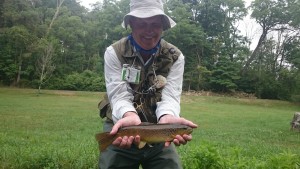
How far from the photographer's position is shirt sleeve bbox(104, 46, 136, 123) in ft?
10.00

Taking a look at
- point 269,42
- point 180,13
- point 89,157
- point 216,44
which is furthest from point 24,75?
point 89,157

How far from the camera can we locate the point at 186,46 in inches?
2275

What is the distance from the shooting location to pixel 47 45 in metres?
46.8

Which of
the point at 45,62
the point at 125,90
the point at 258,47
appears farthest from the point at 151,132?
the point at 258,47

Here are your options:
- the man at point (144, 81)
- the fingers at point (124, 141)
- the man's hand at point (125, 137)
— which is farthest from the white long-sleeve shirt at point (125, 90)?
the fingers at point (124, 141)

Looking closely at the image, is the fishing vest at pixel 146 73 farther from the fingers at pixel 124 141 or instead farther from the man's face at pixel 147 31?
the fingers at pixel 124 141

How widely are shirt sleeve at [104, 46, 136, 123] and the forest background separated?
43317mm

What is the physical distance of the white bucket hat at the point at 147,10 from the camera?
3.14 m

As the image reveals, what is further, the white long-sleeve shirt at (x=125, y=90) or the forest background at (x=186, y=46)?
the forest background at (x=186, y=46)

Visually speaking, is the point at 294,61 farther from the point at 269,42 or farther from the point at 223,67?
the point at 223,67

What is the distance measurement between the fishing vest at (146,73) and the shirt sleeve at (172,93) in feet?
0.19

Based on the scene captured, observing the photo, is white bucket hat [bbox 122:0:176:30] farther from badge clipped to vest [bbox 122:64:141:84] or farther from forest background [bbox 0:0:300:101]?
forest background [bbox 0:0:300:101]

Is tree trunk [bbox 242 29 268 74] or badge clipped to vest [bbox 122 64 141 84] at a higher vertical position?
tree trunk [bbox 242 29 268 74]

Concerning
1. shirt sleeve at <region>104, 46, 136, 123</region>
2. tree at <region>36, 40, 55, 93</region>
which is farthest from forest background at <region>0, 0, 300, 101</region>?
shirt sleeve at <region>104, 46, 136, 123</region>
